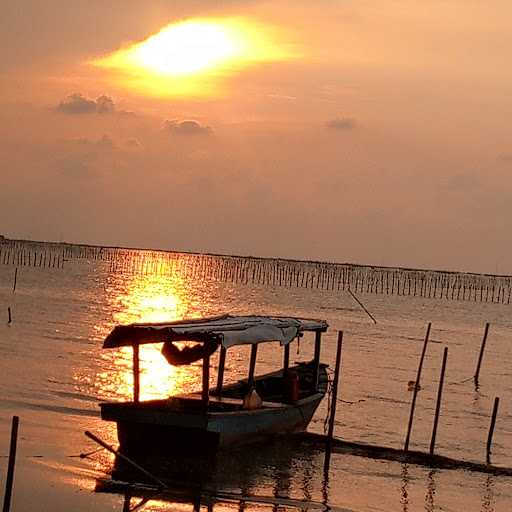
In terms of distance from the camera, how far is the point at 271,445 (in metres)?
20.8

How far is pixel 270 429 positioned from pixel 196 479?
314 centimetres

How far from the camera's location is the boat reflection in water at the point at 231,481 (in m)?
16.5

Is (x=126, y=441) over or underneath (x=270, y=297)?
underneath

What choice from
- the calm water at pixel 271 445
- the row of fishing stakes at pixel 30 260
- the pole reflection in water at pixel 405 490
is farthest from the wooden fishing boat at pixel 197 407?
the row of fishing stakes at pixel 30 260

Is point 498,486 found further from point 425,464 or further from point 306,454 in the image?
point 306,454

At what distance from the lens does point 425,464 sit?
2036 cm

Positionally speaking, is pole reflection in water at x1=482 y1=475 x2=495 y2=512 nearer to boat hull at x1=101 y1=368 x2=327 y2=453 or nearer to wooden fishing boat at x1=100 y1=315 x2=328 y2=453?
wooden fishing boat at x1=100 y1=315 x2=328 y2=453

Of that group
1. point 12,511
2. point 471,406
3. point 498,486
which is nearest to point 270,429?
point 498,486

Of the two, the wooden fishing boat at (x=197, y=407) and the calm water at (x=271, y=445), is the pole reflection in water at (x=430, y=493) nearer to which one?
the calm water at (x=271, y=445)

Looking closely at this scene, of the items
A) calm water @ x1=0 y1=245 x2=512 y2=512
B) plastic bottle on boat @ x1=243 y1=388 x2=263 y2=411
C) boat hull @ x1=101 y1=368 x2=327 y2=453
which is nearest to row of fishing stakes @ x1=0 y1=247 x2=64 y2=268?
calm water @ x1=0 y1=245 x2=512 y2=512

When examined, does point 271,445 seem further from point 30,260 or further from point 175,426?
point 30,260

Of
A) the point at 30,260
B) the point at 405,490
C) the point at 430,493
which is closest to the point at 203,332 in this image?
the point at 405,490

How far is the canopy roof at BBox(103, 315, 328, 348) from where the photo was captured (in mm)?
18656

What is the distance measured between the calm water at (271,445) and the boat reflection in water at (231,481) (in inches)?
1.9
